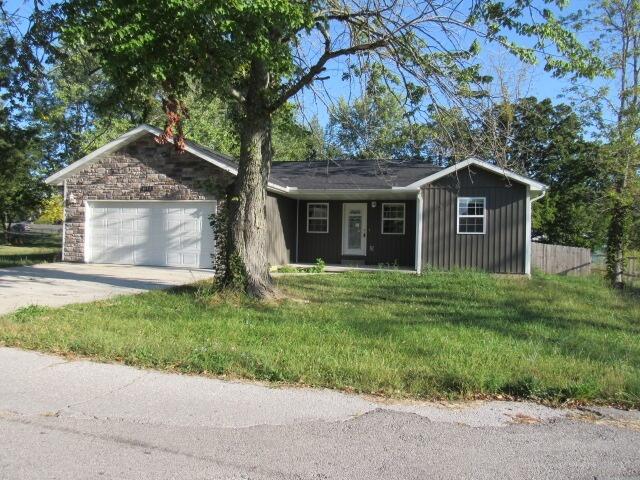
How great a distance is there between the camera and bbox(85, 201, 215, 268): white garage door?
17672 mm

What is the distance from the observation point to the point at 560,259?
23.5 m

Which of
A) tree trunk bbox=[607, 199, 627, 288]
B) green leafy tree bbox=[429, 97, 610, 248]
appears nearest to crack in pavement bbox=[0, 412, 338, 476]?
tree trunk bbox=[607, 199, 627, 288]

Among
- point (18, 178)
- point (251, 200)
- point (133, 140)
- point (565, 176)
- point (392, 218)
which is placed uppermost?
point (565, 176)

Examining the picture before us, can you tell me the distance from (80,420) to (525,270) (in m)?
14.7

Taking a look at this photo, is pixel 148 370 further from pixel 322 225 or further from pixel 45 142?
pixel 45 142

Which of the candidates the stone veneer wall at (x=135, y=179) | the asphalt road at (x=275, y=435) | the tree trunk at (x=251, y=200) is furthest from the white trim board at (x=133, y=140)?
the asphalt road at (x=275, y=435)

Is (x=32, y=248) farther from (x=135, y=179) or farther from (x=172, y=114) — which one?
(x=172, y=114)

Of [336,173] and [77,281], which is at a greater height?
[336,173]

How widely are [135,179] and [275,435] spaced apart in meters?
15.3

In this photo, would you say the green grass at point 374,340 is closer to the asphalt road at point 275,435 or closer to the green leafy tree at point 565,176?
the asphalt road at point 275,435

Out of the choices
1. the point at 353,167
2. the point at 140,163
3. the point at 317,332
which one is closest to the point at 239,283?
the point at 317,332

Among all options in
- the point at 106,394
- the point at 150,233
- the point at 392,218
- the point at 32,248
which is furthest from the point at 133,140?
the point at 32,248

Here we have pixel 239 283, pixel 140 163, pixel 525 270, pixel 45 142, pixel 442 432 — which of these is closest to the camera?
pixel 442 432

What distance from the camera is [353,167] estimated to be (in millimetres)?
20797
